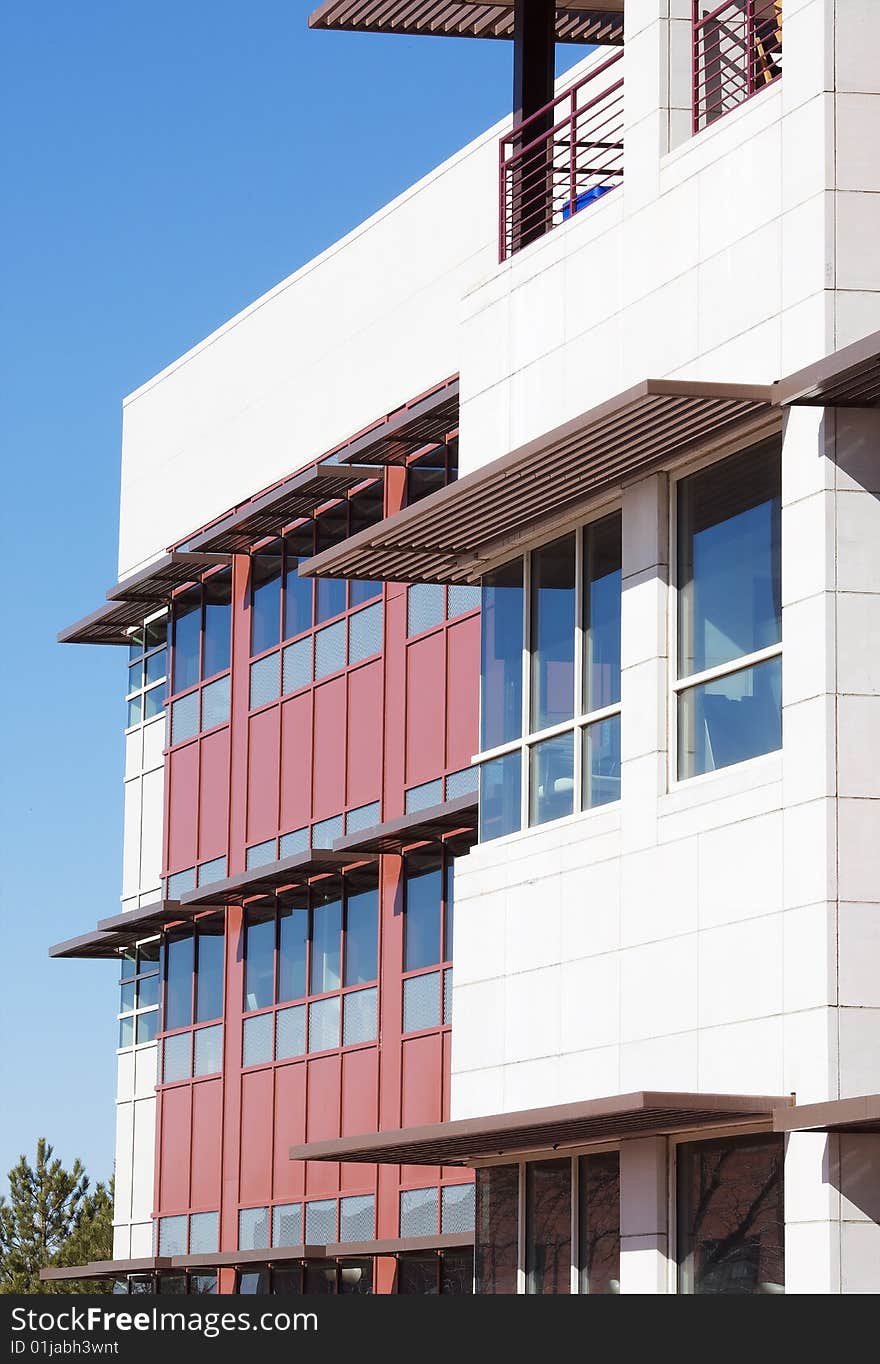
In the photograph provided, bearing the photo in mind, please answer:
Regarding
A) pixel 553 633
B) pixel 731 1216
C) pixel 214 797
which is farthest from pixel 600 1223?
pixel 214 797

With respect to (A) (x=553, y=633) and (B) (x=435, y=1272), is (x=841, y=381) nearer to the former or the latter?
(A) (x=553, y=633)

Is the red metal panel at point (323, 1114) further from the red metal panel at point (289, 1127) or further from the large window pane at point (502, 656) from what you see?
the large window pane at point (502, 656)

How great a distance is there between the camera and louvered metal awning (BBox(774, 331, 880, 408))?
14.8 m

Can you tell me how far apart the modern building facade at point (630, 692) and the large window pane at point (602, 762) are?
0.09ft

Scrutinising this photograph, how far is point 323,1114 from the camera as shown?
29828 millimetres

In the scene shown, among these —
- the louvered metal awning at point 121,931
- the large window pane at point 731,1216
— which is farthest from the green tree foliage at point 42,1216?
the large window pane at point 731,1216

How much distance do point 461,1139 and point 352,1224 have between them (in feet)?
34.8

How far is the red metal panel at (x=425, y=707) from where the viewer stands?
28.1 m

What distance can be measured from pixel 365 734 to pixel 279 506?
335cm

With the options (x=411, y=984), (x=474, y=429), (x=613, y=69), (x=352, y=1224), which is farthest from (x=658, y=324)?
(x=352, y=1224)

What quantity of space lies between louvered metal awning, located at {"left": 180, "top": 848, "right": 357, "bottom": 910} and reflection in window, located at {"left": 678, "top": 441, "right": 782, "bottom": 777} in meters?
12.6

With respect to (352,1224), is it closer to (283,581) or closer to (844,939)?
(283,581)

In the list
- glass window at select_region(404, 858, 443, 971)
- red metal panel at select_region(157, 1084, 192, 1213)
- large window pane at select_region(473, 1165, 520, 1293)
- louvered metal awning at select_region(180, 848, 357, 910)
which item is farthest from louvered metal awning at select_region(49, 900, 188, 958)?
large window pane at select_region(473, 1165, 520, 1293)

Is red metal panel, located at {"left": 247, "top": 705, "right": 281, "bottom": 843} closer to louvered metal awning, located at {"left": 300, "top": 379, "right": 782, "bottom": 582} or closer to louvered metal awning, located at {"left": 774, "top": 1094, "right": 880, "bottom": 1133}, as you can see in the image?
louvered metal awning, located at {"left": 300, "top": 379, "right": 782, "bottom": 582}
